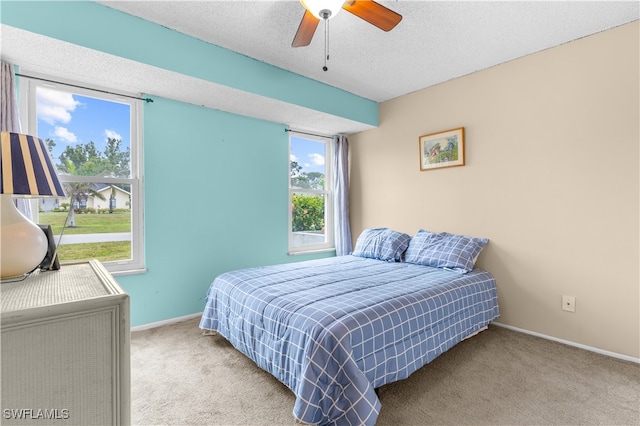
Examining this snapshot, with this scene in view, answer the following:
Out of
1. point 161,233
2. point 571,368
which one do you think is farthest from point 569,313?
point 161,233

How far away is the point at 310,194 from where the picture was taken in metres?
4.29

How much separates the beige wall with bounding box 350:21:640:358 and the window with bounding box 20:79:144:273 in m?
3.09

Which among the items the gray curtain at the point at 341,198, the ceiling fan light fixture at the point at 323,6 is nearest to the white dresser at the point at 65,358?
the ceiling fan light fixture at the point at 323,6

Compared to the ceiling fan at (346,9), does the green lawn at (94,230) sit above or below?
below

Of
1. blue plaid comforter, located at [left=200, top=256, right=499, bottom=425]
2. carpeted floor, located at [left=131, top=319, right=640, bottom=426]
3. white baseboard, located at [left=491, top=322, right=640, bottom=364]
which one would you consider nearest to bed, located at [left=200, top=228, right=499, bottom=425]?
blue plaid comforter, located at [left=200, top=256, right=499, bottom=425]

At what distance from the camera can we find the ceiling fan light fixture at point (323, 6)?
1.66 meters

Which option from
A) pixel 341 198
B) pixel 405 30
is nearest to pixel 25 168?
pixel 405 30

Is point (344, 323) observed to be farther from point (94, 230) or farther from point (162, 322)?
point (94, 230)

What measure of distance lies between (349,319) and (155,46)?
2407mm

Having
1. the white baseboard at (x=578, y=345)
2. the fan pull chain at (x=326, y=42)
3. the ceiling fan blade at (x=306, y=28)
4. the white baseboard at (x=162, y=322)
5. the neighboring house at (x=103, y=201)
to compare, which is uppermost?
the fan pull chain at (x=326, y=42)

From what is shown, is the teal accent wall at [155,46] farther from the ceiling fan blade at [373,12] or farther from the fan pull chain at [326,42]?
the ceiling fan blade at [373,12]

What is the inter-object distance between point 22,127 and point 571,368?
4.46 metres

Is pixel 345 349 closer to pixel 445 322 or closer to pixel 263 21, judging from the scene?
pixel 445 322

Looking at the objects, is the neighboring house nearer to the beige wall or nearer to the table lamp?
the table lamp
